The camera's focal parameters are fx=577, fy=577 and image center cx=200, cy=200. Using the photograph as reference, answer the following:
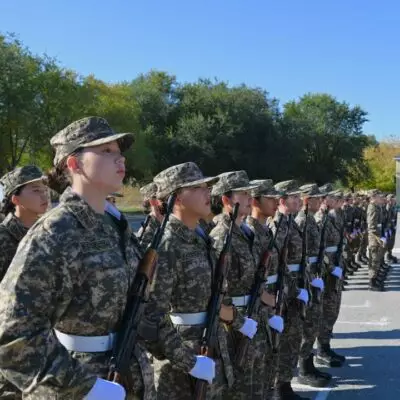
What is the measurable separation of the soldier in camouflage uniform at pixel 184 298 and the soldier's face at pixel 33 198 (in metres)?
1.11

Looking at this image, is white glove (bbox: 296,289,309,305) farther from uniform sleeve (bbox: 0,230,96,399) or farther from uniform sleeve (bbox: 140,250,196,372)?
uniform sleeve (bbox: 0,230,96,399)

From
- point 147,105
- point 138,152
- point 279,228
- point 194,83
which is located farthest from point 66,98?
point 279,228

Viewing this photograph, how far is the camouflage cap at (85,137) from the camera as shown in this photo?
250 centimetres

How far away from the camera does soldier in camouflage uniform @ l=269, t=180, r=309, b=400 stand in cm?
546

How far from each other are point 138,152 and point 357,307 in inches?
1114

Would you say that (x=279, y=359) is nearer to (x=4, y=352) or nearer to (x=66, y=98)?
(x=4, y=352)

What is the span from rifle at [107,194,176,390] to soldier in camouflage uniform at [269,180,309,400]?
2.80 m

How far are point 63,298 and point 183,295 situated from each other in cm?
125

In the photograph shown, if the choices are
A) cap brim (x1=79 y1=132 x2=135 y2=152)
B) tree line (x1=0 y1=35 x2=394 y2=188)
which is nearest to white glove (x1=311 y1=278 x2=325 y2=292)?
cap brim (x1=79 y1=132 x2=135 y2=152)

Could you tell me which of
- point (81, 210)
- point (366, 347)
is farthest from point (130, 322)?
point (366, 347)

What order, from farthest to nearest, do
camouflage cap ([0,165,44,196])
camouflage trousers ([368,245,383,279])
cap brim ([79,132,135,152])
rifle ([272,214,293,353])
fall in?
camouflage trousers ([368,245,383,279]) → rifle ([272,214,293,353]) → camouflage cap ([0,165,44,196]) → cap brim ([79,132,135,152])

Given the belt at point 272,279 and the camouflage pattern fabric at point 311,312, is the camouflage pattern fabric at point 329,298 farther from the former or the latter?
the belt at point 272,279

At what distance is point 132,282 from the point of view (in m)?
2.48

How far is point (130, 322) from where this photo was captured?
95.0 inches
